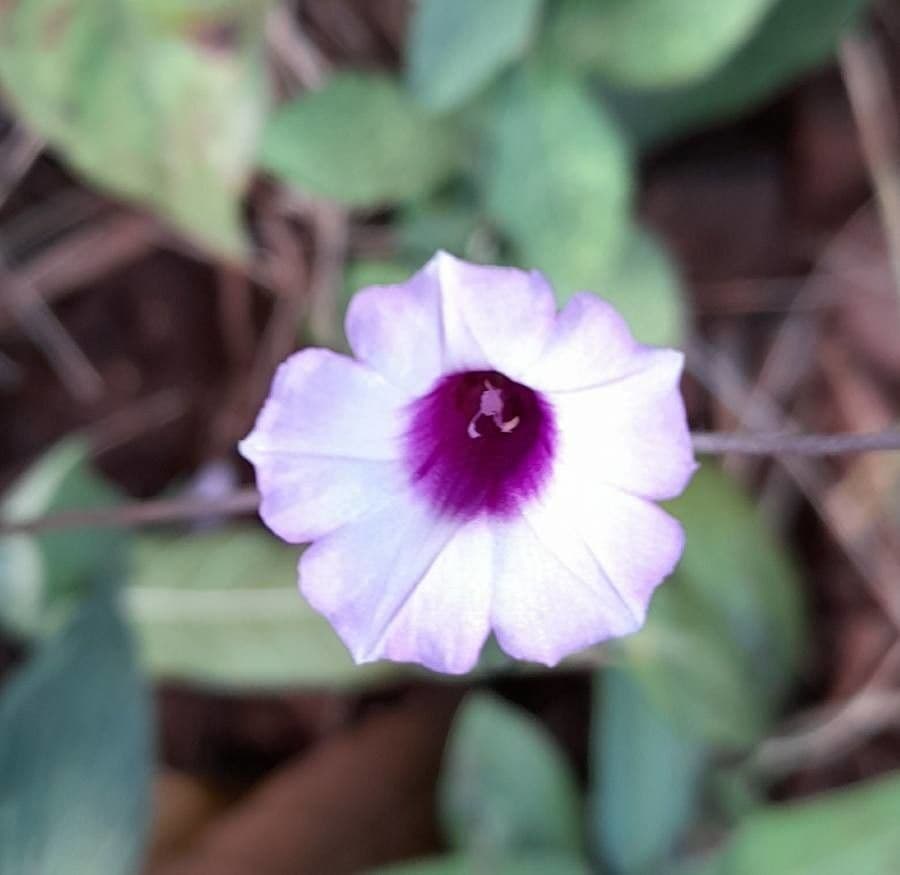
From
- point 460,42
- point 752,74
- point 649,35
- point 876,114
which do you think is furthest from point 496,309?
point 876,114

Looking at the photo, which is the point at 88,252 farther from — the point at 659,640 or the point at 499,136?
the point at 659,640

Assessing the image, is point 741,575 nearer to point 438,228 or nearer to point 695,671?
point 695,671

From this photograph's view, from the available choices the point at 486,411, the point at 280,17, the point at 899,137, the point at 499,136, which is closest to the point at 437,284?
the point at 486,411

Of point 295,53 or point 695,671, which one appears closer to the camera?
point 695,671

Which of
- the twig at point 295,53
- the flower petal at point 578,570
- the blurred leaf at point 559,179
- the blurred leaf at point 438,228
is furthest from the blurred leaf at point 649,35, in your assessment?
the flower petal at point 578,570

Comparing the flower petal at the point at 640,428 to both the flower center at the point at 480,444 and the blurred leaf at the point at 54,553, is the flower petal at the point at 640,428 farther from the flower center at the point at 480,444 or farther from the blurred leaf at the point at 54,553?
the blurred leaf at the point at 54,553

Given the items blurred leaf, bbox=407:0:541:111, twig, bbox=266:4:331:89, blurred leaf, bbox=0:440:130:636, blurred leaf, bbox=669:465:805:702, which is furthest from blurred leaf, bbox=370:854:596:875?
twig, bbox=266:4:331:89
